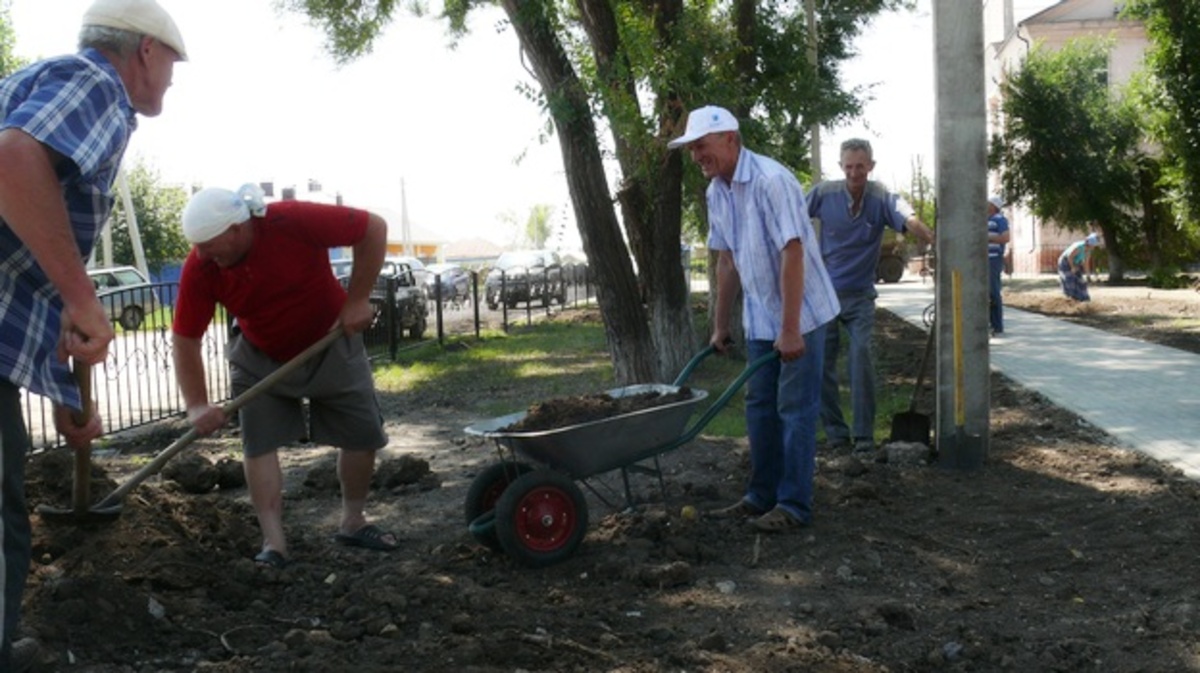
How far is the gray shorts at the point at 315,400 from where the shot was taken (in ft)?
19.6

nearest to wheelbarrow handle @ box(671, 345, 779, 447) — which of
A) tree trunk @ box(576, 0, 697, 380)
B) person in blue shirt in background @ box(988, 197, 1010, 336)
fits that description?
tree trunk @ box(576, 0, 697, 380)

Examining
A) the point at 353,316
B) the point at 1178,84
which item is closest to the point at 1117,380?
the point at 353,316

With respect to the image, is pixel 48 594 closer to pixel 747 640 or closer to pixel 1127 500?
pixel 747 640

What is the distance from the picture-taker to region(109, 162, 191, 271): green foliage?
59.6m

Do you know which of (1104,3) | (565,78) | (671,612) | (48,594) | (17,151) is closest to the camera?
(17,151)

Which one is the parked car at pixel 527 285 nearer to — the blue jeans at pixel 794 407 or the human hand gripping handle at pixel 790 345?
the blue jeans at pixel 794 407

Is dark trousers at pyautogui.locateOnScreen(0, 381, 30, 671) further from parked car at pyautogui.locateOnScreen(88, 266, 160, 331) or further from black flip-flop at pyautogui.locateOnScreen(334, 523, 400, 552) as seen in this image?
parked car at pyautogui.locateOnScreen(88, 266, 160, 331)

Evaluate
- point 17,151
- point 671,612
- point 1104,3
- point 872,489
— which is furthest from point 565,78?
point 1104,3

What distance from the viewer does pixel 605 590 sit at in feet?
18.1

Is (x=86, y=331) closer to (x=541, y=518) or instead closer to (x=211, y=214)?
(x=211, y=214)

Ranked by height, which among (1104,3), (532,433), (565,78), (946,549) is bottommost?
(946,549)

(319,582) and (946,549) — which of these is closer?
(319,582)

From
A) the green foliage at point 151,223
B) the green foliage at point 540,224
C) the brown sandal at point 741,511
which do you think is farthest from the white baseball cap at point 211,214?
the green foliage at point 540,224

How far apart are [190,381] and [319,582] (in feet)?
3.30
